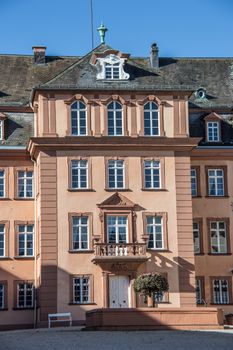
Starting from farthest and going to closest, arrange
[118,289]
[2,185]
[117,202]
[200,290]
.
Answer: [200,290]
[2,185]
[117,202]
[118,289]

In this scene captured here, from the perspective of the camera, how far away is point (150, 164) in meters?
44.2

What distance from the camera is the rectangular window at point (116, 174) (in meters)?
43.8

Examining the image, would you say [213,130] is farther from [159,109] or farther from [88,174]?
[88,174]

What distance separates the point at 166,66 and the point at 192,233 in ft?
41.1

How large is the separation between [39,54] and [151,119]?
35.3 feet

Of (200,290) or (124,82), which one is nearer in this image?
(124,82)

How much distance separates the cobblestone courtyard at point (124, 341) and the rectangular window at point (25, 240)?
12290mm

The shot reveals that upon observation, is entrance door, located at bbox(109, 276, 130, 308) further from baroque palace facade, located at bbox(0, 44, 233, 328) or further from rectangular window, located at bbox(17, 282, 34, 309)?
rectangular window, located at bbox(17, 282, 34, 309)

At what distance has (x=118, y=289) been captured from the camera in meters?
42.6

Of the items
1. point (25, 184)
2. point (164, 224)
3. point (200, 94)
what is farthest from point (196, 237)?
Answer: point (25, 184)

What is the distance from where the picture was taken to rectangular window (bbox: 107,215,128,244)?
43.0 meters

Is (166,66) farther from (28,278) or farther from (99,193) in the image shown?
(28,278)

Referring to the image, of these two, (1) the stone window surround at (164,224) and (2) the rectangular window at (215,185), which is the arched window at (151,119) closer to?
(1) the stone window surround at (164,224)

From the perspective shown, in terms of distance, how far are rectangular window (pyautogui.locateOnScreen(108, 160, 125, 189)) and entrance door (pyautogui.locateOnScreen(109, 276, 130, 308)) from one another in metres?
4.65
